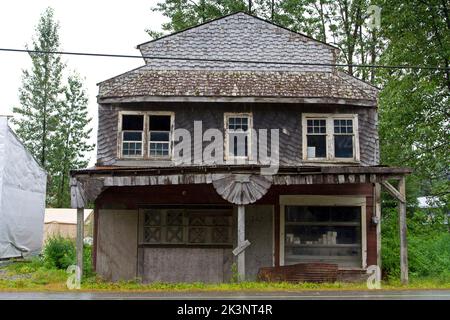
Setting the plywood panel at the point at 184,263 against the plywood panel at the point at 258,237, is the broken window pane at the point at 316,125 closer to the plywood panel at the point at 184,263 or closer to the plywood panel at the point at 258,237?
the plywood panel at the point at 258,237

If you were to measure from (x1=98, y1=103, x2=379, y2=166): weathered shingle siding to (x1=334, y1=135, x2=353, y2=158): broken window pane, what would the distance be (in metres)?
0.40

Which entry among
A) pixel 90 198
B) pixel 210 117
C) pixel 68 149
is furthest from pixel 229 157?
pixel 68 149

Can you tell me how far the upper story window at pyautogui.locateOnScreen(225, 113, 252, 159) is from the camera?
20562mm

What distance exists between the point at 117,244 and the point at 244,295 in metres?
6.71

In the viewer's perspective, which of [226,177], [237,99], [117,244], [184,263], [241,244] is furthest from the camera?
[237,99]

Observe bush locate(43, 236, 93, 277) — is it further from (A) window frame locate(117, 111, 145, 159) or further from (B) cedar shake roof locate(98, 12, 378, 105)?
(B) cedar shake roof locate(98, 12, 378, 105)

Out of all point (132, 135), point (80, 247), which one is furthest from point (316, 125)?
point (80, 247)

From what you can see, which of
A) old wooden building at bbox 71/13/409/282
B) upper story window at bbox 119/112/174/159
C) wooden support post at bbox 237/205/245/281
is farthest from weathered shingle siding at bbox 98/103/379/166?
wooden support post at bbox 237/205/245/281

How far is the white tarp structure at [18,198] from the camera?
26156mm

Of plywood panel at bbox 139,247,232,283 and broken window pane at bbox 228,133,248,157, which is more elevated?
broken window pane at bbox 228,133,248,157

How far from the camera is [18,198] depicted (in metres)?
28.2

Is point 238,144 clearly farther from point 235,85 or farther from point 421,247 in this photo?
point 421,247

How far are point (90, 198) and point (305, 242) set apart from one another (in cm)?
729

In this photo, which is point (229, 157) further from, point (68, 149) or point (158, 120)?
point (68, 149)
